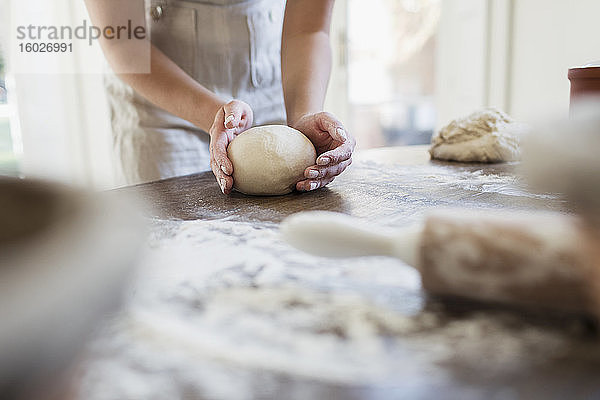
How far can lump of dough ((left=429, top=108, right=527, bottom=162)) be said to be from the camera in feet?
4.25

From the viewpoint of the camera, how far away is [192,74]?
59.2 inches

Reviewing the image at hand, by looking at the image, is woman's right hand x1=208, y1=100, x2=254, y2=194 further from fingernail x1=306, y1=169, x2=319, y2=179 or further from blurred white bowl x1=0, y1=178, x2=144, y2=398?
blurred white bowl x1=0, y1=178, x2=144, y2=398

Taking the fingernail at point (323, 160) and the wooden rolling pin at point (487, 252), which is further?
the fingernail at point (323, 160)

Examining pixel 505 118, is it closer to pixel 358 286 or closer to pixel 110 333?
pixel 358 286

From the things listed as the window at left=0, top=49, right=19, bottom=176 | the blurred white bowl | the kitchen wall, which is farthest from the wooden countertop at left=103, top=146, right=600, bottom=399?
the window at left=0, top=49, right=19, bottom=176

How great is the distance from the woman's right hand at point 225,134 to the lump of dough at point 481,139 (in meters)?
0.58

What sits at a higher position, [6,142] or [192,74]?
[192,74]

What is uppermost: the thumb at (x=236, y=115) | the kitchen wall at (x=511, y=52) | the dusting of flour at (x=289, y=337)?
the kitchen wall at (x=511, y=52)

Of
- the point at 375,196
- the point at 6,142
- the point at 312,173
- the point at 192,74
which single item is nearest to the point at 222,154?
the point at 312,173

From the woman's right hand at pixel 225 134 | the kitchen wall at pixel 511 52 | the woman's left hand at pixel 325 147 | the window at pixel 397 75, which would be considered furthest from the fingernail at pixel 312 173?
the window at pixel 397 75

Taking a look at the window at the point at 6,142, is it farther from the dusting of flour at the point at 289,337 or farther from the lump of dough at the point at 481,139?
the dusting of flour at the point at 289,337

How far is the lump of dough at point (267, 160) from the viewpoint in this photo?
0.95m

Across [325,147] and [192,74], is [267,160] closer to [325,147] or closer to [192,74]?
[325,147]

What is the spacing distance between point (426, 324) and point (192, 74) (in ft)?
4.17
